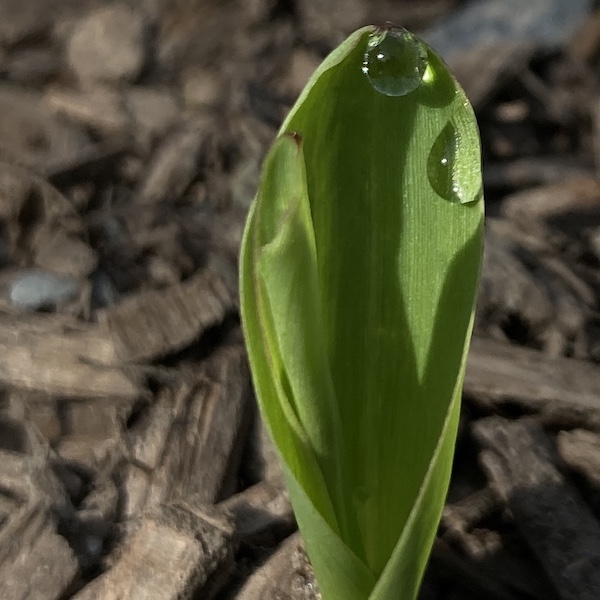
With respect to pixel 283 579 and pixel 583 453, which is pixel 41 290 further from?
pixel 583 453

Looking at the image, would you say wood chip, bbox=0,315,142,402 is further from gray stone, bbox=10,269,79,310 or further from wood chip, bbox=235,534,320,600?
wood chip, bbox=235,534,320,600

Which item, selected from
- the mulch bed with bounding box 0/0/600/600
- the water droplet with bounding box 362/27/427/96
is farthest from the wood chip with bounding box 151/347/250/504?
the water droplet with bounding box 362/27/427/96

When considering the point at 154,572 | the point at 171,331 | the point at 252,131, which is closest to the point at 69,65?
the point at 252,131

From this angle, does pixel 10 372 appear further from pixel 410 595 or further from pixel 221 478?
pixel 410 595

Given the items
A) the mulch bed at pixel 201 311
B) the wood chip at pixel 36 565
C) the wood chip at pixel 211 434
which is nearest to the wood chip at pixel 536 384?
the mulch bed at pixel 201 311

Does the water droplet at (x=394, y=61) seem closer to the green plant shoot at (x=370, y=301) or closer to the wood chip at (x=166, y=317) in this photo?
the green plant shoot at (x=370, y=301)

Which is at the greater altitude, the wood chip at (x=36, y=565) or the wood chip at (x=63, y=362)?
the wood chip at (x=63, y=362)

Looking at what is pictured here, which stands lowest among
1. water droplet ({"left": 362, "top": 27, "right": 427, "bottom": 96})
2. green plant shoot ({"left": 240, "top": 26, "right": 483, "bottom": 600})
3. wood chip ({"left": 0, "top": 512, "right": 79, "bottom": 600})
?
wood chip ({"left": 0, "top": 512, "right": 79, "bottom": 600})

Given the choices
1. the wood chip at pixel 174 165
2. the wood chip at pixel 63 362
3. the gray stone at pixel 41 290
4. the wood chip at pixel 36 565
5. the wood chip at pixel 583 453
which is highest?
the wood chip at pixel 174 165
